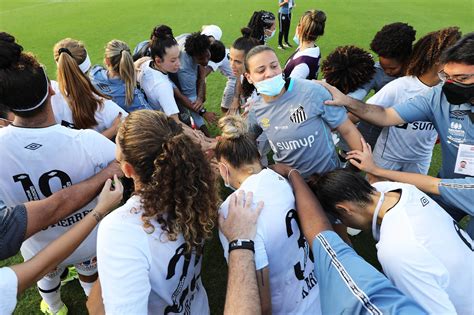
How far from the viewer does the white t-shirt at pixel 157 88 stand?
3.59 meters

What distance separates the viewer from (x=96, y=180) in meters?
2.01

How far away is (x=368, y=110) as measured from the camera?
2.66 metres

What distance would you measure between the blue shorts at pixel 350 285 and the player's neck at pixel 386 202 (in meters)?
0.37

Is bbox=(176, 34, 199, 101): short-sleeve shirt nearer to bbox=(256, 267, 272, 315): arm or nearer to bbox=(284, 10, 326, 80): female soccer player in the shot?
bbox=(284, 10, 326, 80): female soccer player

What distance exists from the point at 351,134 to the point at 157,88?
2232 mm

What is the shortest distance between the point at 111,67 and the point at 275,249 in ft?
9.29

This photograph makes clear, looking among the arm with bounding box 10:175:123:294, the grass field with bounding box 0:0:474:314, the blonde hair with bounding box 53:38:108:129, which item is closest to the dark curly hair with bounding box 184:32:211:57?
the blonde hair with bounding box 53:38:108:129

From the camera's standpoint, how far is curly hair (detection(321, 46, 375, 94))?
3217 millimetres

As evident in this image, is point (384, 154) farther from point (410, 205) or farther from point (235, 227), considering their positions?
point (235, 227)

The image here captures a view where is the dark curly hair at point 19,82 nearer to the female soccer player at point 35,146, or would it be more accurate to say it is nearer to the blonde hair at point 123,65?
the female soccer player at point 35,146

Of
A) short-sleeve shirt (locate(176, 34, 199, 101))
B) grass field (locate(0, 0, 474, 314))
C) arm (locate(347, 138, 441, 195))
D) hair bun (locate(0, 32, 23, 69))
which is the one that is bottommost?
grass field (locate(0, 0, 474, 314))

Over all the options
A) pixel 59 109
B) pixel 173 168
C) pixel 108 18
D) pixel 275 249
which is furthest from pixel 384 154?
pixel 108 18

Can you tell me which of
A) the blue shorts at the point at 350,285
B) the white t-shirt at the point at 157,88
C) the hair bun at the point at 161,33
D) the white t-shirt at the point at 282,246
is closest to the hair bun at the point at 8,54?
the white t-shirt at the point at 282,246

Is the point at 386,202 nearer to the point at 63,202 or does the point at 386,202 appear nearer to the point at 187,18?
the point at 63,202
